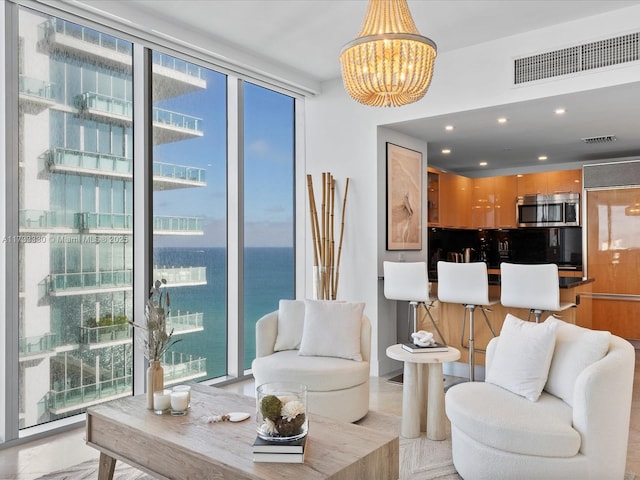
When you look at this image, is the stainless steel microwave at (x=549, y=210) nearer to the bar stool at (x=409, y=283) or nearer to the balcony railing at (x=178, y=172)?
the bar stool at (x=409, y=283)

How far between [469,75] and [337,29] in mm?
1216

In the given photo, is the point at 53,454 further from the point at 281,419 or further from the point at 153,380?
the point at 281,419

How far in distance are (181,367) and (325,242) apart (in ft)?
5.95

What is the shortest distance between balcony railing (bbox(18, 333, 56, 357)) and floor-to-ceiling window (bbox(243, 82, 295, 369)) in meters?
1.88

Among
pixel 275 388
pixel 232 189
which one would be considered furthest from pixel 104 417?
pixel 232 189

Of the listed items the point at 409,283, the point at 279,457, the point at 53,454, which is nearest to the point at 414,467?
the point at 279,457

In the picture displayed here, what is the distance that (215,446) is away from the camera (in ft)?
6.88

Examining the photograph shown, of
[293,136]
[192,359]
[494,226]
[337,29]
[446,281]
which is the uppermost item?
[337,29]

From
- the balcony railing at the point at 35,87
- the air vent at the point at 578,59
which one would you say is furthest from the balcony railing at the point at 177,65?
the air vent at the point at 578,59

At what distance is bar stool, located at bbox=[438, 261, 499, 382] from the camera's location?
13.5 ft

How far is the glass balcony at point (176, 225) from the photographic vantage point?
421cm

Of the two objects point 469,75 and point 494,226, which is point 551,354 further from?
point 494,226

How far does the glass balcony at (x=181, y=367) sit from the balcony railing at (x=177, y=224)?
1.08 m

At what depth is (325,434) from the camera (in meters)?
2.22
